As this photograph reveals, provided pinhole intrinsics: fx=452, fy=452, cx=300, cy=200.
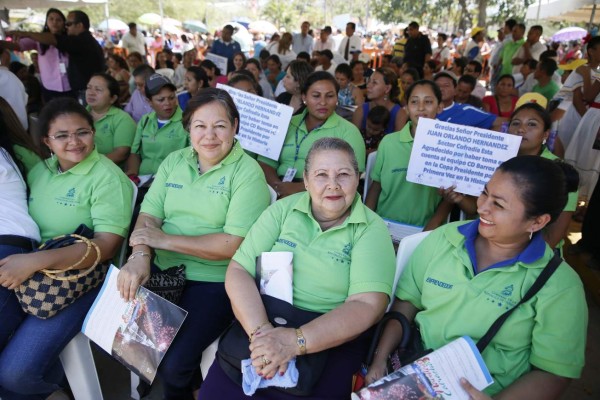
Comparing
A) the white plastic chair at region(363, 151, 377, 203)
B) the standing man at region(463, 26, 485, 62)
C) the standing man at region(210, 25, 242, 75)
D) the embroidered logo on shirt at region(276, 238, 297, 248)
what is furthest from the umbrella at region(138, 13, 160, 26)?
the embroidered logo on shirt at region(276, 238, 297, 248)

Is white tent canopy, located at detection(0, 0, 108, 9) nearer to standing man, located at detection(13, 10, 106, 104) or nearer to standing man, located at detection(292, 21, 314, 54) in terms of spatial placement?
standing man, located at detection(13, 10, 106, 104)

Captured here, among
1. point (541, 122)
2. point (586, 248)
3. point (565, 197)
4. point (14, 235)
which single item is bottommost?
point (586, 248)

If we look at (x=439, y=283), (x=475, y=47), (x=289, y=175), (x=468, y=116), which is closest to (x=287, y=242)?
(x=439, y=283)

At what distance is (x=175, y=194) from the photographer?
105 inches

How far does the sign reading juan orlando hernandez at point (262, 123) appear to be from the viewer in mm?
3832

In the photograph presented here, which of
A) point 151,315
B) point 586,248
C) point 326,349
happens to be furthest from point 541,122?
point 151,315

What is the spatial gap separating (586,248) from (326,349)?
11.4 feet

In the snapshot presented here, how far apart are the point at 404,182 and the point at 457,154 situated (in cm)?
53

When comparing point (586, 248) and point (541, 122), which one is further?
point (586, 248)

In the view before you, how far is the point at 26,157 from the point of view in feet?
9.30

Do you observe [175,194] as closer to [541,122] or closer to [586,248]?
[541,122]

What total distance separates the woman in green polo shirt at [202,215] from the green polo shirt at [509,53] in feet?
28.3

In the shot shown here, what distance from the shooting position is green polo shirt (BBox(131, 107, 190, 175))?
425 cm

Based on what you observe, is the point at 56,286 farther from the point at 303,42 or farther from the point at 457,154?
the point at 303,42
